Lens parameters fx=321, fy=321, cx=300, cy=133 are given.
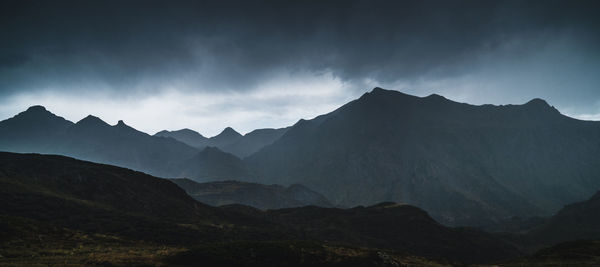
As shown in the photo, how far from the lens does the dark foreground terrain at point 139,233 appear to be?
54625 millimetres

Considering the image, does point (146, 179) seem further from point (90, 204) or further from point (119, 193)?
point (90, 204)

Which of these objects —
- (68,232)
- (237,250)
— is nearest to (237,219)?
(68,232)

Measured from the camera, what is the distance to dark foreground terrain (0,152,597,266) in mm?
54625

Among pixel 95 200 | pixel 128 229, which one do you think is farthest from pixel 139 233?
pixel 95 200

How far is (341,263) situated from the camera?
186 ft

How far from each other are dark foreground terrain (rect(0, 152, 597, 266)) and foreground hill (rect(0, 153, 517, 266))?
19cm

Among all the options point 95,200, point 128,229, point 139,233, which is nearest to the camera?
point 139,233

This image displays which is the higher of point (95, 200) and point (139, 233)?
point (95, 200)

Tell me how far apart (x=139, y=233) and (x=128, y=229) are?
6.00 metres

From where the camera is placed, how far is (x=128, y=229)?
97750 mm

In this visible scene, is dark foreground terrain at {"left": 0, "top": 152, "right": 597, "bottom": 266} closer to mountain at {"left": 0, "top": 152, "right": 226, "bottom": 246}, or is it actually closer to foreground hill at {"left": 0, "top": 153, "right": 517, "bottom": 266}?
foreground hill at {"left": 0, "top": 153, "right": 517, "bottom": 266}

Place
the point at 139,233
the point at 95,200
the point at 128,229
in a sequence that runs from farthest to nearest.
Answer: the point at 95,200 → the point at 128,229 → the point at 139,233

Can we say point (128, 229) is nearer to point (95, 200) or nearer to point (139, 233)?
point (139, 233)

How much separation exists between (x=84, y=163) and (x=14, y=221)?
12528 cm
